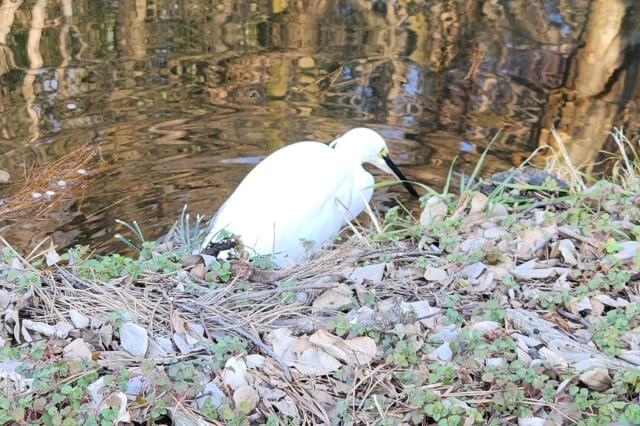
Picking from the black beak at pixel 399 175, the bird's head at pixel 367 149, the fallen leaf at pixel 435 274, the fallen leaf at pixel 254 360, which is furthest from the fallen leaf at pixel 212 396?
the black beak at pixel 399 175

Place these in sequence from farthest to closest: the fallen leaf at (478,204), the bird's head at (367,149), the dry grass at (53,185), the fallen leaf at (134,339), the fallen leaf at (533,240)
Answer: the dry grass at (53,185) < the bird's head at (367,149) < the fallen leaf at (478,204) < the fallen leaf at (533,240) < the fallen leaf at (134,339)

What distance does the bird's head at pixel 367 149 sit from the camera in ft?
14.1

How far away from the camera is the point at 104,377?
1808mm

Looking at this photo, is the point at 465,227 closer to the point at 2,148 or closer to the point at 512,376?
the point at 512,376

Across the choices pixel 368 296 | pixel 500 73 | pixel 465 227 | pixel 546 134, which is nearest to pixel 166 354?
pixel 368 296

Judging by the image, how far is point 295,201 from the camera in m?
3.61

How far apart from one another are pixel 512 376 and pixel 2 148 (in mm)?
4172

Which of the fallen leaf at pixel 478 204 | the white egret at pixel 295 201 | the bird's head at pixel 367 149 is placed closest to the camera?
the fallen leaf at pixel 478 204

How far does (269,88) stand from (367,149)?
194 cm

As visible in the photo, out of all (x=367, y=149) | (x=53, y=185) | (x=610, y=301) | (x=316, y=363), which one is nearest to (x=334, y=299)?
(x=316, y=363)

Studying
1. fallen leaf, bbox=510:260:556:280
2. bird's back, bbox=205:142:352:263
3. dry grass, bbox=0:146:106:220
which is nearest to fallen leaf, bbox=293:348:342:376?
fallen leaf, bbox=510:260:556:280

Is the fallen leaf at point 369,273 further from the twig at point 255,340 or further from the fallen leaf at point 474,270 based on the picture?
the twig at point 255,340

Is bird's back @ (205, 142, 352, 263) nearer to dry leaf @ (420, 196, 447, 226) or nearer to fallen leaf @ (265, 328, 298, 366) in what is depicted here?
dry leaf @ (420, 196, 447, 226)

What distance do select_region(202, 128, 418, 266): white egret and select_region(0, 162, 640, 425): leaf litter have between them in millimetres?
825
